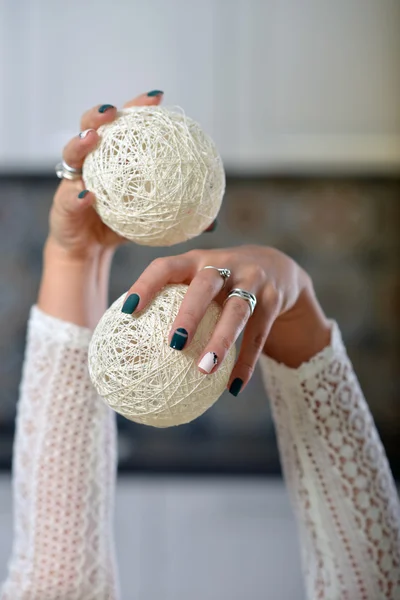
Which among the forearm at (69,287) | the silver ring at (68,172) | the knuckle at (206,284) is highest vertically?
the silver ring at (68,172)

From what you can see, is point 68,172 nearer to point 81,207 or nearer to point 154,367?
point 81,207

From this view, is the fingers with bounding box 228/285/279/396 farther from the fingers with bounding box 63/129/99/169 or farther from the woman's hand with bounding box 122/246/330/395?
the fingers with bounding box 63/129/99/169

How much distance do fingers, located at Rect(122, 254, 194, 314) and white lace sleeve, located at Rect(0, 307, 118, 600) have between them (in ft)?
0.78

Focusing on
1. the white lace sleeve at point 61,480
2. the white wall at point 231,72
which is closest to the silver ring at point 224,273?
the white lace sleeve at point 61,480

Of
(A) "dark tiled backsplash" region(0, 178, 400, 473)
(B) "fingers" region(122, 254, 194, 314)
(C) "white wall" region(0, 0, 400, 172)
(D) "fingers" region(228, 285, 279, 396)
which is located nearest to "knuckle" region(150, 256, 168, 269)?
(B) "fingers" region(122, 254, 194, 314)

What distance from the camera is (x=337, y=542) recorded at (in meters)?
0.75

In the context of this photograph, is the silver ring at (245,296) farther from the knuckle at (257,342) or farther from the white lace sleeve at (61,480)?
the white lace sleeve at (61,480)

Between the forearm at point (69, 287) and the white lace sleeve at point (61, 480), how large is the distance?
0.05ft

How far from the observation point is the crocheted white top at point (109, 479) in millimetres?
745

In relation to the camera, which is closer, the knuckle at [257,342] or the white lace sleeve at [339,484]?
the knuckle at [257,342]

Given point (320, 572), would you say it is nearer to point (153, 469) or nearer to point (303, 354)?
point (303, 354)

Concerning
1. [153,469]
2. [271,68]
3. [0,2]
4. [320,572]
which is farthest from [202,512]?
[0,2]

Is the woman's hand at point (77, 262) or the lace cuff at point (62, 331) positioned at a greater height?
the woman's hand at point (77, 262)

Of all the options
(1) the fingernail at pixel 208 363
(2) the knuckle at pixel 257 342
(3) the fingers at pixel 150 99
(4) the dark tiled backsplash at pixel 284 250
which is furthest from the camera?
(4) the dark tiled backsplash at pixel 284 250
